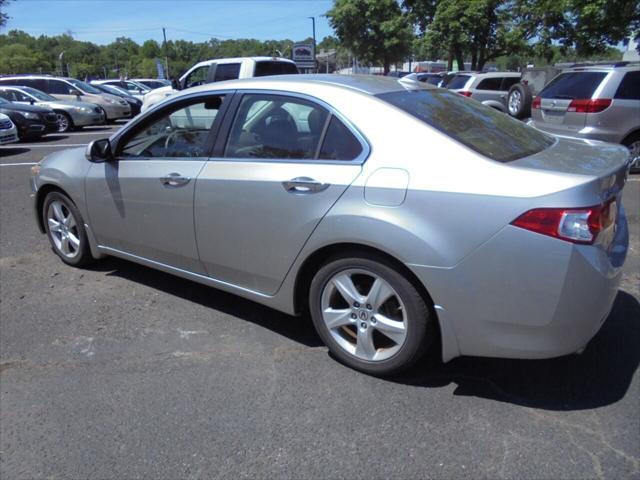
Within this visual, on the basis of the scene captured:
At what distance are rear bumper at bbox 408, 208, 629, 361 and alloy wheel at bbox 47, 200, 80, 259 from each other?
3.28 meters

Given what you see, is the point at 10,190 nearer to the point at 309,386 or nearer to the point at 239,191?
the point at 239,191

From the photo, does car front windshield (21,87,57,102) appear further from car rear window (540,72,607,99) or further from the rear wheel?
car rear window (540,72,607,99)

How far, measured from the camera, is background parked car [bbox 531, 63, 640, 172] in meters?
8.44

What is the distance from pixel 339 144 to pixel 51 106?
54.7 ft

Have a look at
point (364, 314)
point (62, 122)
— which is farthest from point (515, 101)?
point (62, 122)

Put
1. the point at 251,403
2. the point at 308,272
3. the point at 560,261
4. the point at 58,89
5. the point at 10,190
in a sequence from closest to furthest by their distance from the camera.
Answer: the point at 560,261 < the point at 251,403 < the point at 308,272 < the point at 10,190 < the point at 58,89

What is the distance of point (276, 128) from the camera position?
3451mm

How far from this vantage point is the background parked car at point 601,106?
844 cm

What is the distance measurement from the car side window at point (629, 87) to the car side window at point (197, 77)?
9.85 meters

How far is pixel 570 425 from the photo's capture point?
2.74 metres

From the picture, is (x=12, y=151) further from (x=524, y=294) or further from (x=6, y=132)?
(x=524, y=294)

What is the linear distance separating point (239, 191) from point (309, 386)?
1.22 metres

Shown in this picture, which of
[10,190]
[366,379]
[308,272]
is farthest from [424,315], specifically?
[10,190]

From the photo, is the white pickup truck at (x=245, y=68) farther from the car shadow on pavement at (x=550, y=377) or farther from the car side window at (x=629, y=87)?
the car shadow on pavement at (x=550, y=377)
